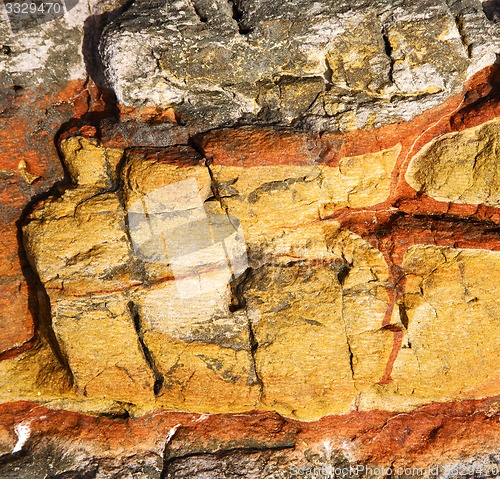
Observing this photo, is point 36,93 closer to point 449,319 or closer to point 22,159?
point 22,159

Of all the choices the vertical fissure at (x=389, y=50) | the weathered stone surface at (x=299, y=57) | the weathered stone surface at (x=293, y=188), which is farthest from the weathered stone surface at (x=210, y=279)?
the vertical fissure at (x=389, y=50)

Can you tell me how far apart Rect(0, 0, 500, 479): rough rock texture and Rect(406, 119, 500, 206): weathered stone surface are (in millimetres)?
15

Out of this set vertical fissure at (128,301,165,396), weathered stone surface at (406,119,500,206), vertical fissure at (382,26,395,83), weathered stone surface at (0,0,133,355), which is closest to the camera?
weathered stone surface at (406,119,500,206)

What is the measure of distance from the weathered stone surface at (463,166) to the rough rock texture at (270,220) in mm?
15

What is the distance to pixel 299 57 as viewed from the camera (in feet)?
11.2

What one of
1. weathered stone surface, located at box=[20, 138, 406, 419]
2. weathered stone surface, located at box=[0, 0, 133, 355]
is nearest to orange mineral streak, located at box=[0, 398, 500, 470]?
weathered stone surface, located at box=[20, 138, 406, 419]

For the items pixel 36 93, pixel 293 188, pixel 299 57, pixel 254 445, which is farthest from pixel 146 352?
pixel 299 57

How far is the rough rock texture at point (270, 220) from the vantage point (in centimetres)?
327

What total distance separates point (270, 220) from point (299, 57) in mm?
1349

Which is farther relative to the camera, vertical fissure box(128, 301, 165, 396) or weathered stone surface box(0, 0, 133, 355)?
weathered stone surface box(0, 0, 133, 355)

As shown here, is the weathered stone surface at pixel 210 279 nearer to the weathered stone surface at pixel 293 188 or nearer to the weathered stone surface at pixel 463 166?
the weathered stone surface at pixel 293 188

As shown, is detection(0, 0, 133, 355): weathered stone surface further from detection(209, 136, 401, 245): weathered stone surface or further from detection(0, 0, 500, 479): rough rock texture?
detection(209, 136, 401, 245): weathered stone surface

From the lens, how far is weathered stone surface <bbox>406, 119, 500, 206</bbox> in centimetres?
317

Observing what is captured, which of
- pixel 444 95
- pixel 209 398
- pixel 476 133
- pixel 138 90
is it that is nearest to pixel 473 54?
pixel 444 95
